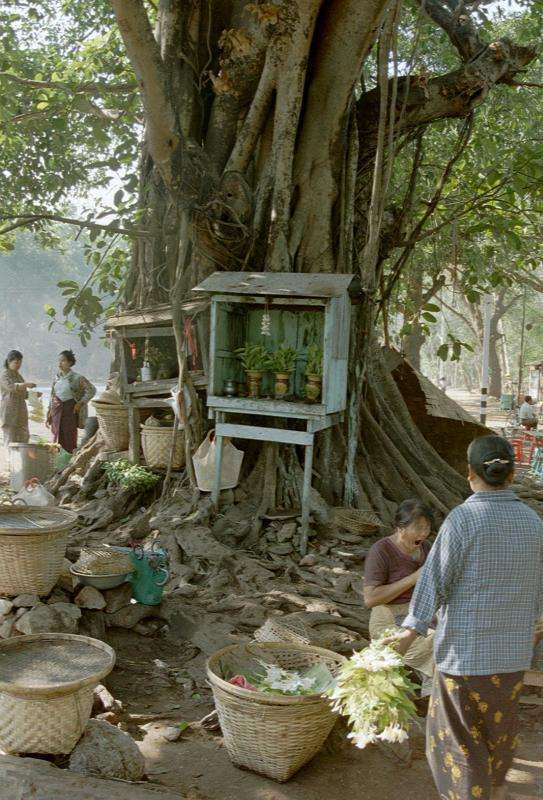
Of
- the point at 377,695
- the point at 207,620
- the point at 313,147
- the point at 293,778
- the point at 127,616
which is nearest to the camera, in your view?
the point at 377,695

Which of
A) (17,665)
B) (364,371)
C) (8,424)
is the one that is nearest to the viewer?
(17,665)

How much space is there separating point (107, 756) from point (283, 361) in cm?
452

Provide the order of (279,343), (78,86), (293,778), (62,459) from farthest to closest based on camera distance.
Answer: (62,459)
(78,86)
(279,343)
(293,778)

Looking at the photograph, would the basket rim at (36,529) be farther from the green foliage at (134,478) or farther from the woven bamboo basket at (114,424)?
the woven bamboo basket at (114,424)

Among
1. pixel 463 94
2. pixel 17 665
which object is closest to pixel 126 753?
pixel 17 665

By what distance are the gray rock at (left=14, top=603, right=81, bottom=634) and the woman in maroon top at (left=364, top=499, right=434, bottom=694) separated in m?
1.84

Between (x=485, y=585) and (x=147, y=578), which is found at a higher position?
(x=485, y=585)

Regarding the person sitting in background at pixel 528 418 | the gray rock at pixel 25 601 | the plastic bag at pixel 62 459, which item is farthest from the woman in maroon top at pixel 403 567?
the person sitting in background at pixel 528 418

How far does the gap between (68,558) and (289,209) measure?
13.3 ft

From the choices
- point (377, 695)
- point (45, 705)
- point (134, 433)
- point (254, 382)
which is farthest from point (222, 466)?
point (377, 695)

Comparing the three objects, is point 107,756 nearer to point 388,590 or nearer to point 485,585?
point 388,590

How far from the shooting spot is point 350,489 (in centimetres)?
788

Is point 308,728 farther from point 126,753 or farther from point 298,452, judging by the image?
point 298,452

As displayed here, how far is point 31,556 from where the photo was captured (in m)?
4.67
